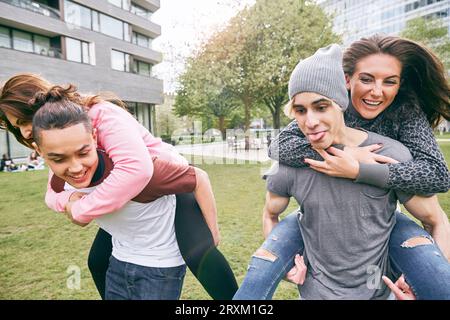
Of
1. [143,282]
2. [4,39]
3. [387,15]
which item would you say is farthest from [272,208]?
[4,39]

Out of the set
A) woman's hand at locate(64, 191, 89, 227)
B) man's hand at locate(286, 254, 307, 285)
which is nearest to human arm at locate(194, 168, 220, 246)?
man's hand at locate(286, 254, 307, 285)

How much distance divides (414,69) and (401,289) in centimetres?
84

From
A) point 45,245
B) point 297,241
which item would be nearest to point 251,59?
point 45,245

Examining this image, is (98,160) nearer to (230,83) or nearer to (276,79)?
(230,83)

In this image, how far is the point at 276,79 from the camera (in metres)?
4.89

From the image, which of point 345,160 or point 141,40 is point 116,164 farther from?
point 141,40

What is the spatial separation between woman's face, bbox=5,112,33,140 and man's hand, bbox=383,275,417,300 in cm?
143

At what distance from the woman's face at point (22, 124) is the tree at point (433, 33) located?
9.46ft

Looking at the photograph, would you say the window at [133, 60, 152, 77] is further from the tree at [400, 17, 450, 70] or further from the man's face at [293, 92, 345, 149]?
the tree at [400, 17, 450, 70]

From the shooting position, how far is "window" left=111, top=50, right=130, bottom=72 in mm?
1883

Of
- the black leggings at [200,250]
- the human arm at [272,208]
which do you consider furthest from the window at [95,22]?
the human arm at [272,208]

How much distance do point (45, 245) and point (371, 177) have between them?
3491 millimetres

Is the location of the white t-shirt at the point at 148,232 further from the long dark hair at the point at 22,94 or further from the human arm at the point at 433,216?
the human arm at the point at 433,216

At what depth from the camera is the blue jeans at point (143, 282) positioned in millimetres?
1255
